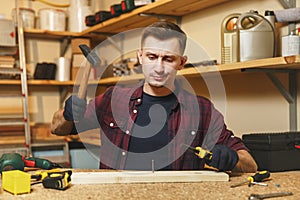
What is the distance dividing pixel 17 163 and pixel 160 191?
51 centimetres

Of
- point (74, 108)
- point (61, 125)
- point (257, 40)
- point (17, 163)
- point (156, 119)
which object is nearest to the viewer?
point (17, 163)

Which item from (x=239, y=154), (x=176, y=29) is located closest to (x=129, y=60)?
(x=176, y=29)

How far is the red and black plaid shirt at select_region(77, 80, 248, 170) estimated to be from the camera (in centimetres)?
166

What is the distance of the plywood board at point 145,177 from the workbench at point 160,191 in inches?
1.0

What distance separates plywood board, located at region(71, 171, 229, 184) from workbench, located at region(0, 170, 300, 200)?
24 mm

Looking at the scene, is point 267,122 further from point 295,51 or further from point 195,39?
point 195,39

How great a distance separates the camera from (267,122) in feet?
6.85

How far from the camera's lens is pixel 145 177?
1249 mm

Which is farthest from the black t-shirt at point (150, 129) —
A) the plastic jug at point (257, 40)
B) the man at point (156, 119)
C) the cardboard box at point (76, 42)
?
the cardboard box at point (76, 42)

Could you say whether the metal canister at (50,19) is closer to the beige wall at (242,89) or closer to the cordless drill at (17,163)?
the beige wall at (242,89)

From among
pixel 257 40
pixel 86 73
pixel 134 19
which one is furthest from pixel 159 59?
pixel 134 19

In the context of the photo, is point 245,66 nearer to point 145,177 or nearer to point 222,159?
point 222,159

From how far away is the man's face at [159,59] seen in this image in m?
1.53

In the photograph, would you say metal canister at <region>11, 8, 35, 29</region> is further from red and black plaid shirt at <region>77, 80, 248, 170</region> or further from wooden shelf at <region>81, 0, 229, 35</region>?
red and black plaid shirt at <region>77, 80, 248, 170</region>
